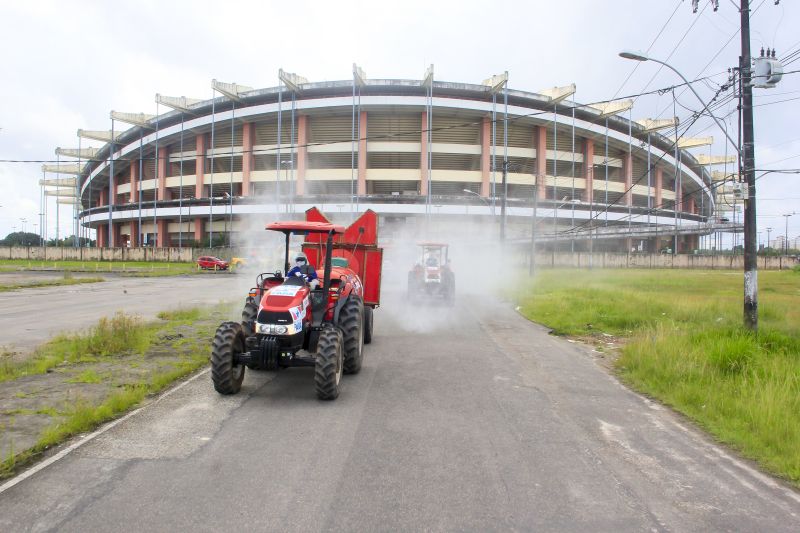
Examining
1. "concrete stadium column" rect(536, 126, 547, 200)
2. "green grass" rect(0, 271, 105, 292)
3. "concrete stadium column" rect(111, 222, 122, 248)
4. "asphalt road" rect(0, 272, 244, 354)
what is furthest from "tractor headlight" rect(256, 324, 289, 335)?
"concrete stadium column" rect(111, 222, 122, 248)

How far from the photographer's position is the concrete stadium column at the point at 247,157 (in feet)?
164

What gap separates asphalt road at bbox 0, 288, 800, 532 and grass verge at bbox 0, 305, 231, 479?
359 millimetres

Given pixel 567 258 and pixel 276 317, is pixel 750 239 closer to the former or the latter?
pixel 276 317

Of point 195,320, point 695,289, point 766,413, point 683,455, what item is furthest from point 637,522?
point 695,289

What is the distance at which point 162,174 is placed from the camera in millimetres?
57000

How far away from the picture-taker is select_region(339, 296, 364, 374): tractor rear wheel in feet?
23.2

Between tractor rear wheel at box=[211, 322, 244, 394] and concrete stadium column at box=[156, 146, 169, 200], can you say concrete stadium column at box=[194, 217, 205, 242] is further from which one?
tractor rear wheel at box=[211, 322, 244, 394]

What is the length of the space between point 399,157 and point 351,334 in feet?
144

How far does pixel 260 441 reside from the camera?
4.74m

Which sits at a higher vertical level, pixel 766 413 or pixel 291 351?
pixel 291 351

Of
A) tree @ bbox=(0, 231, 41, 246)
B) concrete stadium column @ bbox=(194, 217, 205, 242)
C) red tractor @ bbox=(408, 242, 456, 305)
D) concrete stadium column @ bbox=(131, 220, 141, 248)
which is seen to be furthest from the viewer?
tree @ bbox=(0, 231, 41, 246)

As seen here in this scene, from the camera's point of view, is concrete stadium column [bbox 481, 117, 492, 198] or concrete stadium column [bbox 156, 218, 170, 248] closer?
concrete stadium column [bbox 481, 117, 492, 198]

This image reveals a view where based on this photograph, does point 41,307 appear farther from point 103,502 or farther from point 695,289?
point 695,289

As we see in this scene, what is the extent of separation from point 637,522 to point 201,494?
3.15 meters
